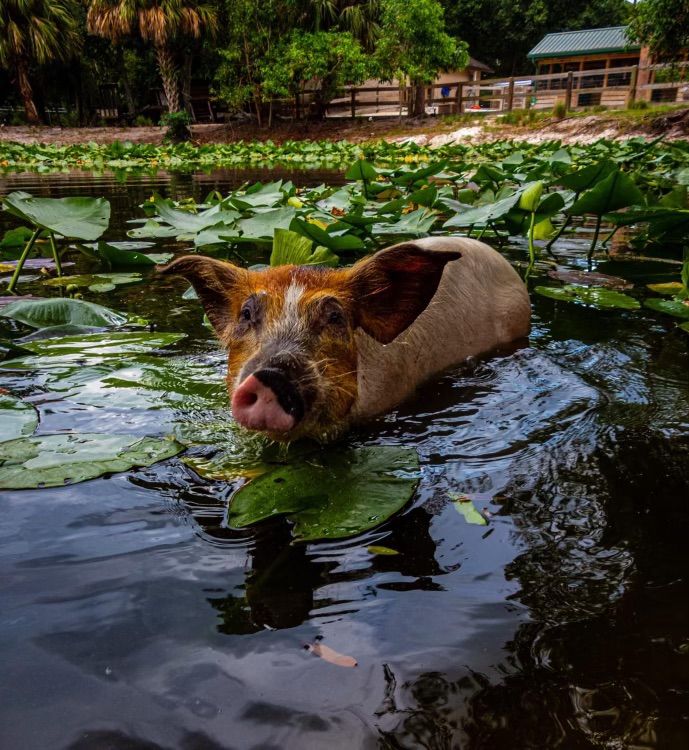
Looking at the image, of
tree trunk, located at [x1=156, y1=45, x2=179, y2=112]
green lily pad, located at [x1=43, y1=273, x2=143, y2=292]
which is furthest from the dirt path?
green lily pad, located at [x1=43, y1=273, x2=143, y2=292]

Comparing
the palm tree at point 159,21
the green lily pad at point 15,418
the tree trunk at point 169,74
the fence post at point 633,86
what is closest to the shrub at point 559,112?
the fence post at point 633,86

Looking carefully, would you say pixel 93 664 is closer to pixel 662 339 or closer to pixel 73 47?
pixel 662 339

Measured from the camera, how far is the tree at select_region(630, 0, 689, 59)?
718 inches

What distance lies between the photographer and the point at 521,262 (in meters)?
5.55

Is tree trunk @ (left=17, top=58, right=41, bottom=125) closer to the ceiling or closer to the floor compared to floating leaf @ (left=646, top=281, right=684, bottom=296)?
closer to the ceiling

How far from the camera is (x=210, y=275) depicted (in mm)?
2713

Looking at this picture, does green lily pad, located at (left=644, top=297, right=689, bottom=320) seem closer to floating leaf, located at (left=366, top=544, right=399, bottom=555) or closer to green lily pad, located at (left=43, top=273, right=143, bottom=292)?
floating leaf, located at (left=366, top=544, right=399, bottom=555)

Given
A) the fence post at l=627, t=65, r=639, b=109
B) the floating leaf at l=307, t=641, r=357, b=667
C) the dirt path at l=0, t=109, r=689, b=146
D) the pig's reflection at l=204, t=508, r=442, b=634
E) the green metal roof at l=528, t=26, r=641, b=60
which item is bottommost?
the dirt path at l=0, t=109, r=689, b=146

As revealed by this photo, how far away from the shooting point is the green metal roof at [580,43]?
141 feet

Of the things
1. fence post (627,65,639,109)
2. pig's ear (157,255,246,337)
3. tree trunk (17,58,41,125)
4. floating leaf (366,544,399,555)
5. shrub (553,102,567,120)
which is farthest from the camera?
tree trunk (17,58,41,125)

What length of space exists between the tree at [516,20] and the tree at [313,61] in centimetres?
1887

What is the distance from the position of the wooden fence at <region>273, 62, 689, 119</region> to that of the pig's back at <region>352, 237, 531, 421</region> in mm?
20716

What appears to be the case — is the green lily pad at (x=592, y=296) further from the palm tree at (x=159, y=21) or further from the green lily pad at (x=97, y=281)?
the palm tree at (x=159, y=21)

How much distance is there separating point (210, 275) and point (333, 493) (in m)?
1.13
